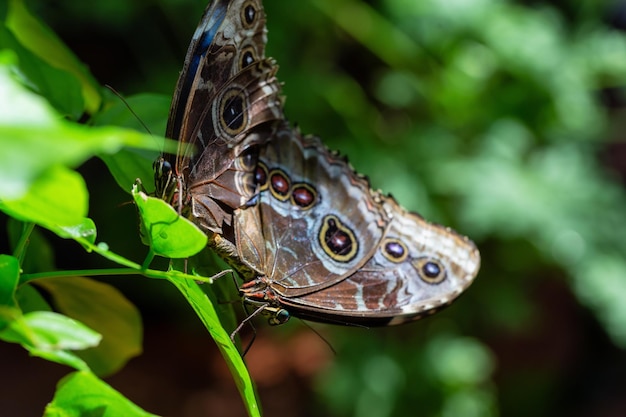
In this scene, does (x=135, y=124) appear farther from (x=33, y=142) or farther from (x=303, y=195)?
(x=33, y=142)

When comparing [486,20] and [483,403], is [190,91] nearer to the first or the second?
[486,20]

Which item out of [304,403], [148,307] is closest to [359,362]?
[304,403]

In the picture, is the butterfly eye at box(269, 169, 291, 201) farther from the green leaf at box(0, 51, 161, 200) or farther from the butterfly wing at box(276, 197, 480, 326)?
the green leaf at box(0, 51, 161, 200)

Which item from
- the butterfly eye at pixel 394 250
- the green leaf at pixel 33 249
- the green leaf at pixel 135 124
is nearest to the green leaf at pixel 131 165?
the green leaf at pixel 135 124

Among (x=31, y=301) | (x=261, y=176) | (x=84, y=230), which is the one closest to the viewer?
(x=84, y=230)

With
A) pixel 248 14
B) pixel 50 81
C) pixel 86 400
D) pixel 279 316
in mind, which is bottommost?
pixel 86 400

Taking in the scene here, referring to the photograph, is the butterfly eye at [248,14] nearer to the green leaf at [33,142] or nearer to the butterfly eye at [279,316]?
the butterfly eye at [279,316]

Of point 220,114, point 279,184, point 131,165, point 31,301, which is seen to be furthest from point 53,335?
point 279,184
